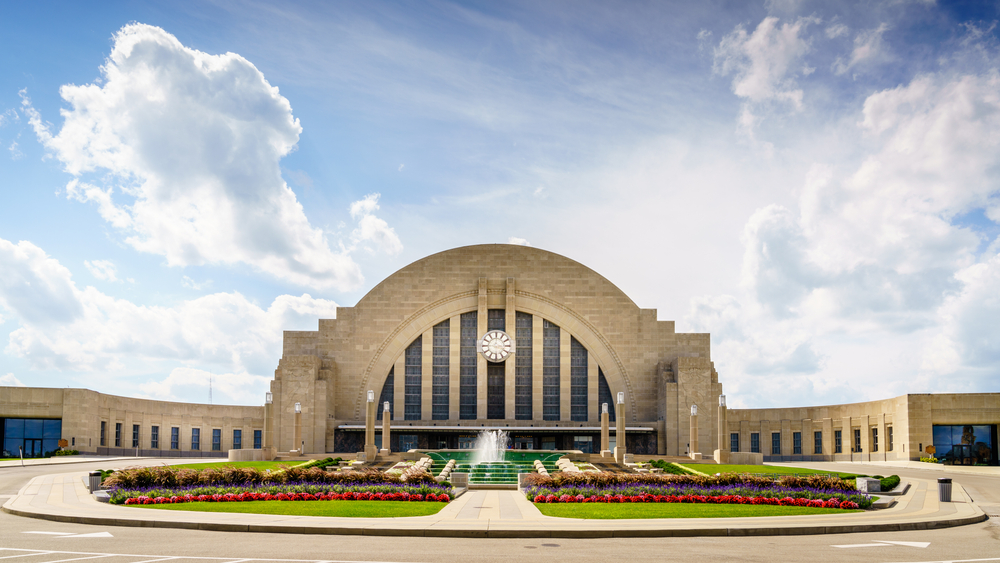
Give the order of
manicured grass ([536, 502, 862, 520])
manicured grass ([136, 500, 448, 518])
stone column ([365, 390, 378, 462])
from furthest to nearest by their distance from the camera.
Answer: stone column ([365, 390, 378, 462])
manicured grass ([536, 502, 862, 520])
manicured grass ([136, 500, 448, 518])

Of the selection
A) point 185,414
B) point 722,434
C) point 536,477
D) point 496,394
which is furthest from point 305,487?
point 185,414

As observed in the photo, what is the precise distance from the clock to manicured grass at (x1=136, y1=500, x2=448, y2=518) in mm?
37391

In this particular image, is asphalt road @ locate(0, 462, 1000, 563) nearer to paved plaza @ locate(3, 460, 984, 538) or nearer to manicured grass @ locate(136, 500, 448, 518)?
paved plaza @ locate(3, 460, 984, 538)

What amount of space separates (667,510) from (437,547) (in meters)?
8.20

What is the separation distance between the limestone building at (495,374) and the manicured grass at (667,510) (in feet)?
114

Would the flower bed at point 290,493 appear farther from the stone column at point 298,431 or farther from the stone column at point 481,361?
the stone column at point 481,361

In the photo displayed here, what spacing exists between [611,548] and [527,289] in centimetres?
4701

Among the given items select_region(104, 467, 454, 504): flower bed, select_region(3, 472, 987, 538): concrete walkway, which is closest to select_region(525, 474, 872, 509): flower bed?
select_region(3, 472, 987, 538): concrete walkway

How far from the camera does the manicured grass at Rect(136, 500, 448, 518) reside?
64.0 ft

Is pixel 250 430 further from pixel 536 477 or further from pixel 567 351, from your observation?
pixel 536 477

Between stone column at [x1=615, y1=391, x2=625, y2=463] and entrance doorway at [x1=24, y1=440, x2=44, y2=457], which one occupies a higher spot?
stone column at [x1=615, y1=391, x2=625, y2=463]

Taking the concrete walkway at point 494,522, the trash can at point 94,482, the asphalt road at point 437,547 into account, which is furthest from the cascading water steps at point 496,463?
the asphalt road at point 437,547

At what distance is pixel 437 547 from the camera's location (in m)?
15.0

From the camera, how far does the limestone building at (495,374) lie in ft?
189
